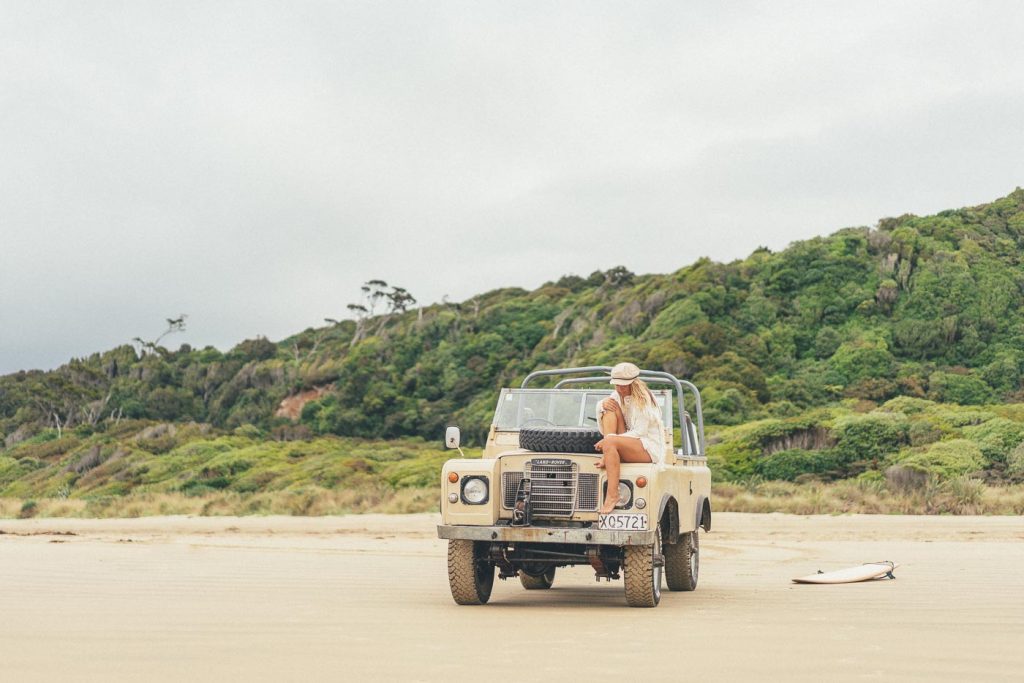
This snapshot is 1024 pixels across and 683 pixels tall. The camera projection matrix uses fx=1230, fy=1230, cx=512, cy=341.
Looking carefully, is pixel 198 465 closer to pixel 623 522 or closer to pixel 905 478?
pixel 905 478

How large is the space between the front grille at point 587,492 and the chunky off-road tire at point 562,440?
0.85ft

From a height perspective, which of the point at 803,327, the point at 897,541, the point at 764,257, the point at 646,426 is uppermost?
the point at 764,257

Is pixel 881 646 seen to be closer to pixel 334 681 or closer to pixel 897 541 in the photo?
pixel 334 681

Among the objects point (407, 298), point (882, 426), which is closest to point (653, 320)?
point (882, 426)

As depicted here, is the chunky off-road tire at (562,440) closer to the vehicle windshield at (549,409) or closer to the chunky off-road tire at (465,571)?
the chunky off-road tire at (465,571)

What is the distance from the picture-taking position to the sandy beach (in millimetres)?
6828

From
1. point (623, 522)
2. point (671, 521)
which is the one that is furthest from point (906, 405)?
point (623, 522)

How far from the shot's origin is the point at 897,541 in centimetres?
2008

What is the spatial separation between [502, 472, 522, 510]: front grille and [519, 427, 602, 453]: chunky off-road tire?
0.96 feet

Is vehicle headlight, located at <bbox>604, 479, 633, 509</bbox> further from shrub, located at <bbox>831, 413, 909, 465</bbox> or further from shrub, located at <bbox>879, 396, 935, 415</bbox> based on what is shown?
shrub, located at <bbox>879, 396, 935, 415</bbox>

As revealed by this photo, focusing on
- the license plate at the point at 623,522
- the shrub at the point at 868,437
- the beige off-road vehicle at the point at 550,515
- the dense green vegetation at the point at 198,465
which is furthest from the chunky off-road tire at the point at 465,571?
the shrub at the point at 868,437

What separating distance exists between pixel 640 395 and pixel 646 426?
0.30 metres

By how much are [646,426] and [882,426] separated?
1297 inches

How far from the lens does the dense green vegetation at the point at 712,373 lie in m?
42.5
